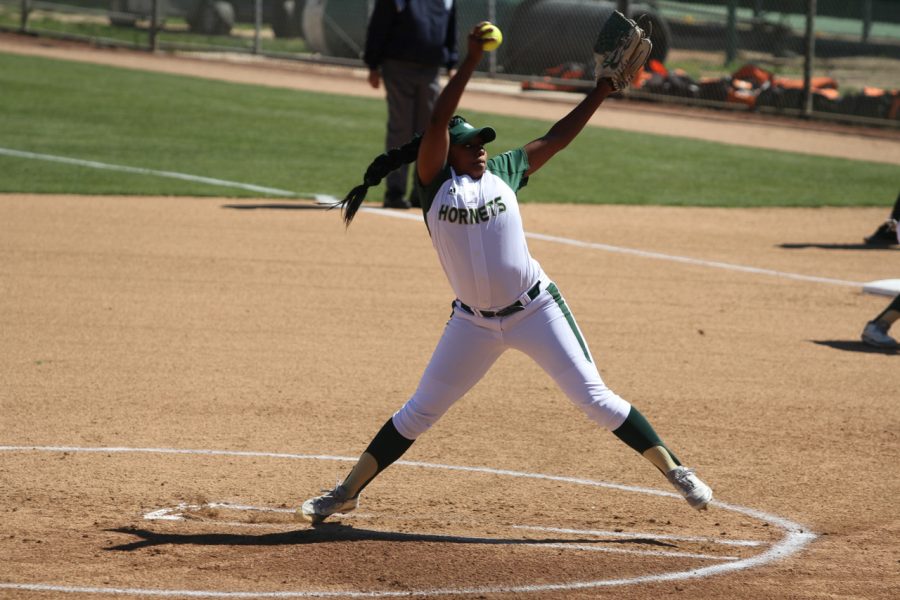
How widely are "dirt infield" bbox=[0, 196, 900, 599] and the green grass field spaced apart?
7.94ft

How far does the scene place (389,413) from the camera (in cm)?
749

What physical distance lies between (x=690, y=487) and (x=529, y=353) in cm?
88

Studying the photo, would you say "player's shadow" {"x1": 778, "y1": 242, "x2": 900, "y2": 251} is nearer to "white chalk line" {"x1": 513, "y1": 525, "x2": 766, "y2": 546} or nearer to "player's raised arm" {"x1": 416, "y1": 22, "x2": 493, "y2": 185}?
"white chalk line" {"x1": 513, "y1": 525, "x2": 766, "y2": 546}

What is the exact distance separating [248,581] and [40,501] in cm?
142

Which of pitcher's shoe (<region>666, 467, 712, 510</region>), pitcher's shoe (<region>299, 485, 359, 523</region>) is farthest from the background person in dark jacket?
pitcher's shoe (<region>666, 467, 712, 510</region>)

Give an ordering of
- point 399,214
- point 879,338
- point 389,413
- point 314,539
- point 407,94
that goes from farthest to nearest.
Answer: point 399,214
point 407,94
point 879,338
point 389,413
point 314,539

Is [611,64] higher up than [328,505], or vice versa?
[611,64]

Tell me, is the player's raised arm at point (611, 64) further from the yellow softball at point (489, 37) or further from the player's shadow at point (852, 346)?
the player's shadow at point (852, 346)

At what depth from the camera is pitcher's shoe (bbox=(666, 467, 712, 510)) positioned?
5516mm

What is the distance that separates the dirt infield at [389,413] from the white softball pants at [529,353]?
0.59m

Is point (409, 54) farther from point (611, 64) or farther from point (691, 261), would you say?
point (611, 64)

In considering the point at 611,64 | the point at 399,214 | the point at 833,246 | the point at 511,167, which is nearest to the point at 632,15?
the point at 399,214

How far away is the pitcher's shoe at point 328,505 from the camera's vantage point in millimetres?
5660

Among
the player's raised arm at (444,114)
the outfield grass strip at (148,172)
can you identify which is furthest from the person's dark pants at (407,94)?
the player's raised arm at (444,114)
